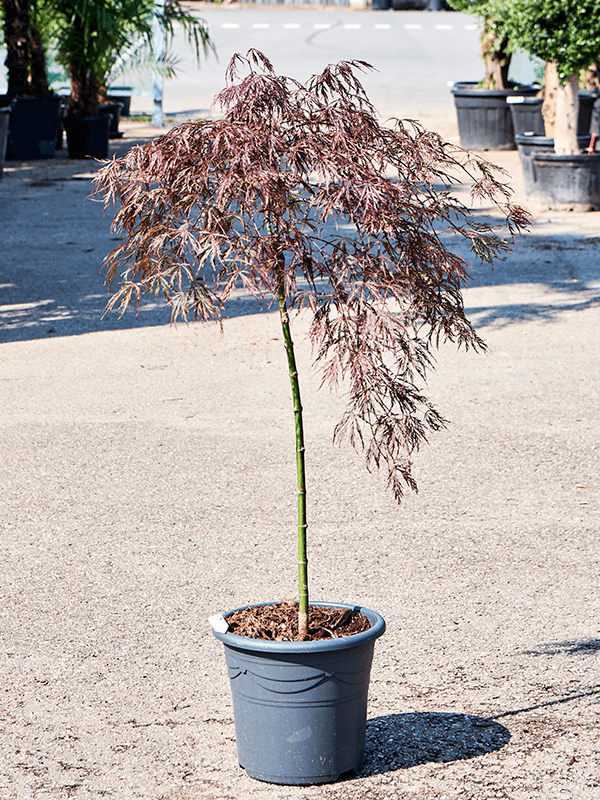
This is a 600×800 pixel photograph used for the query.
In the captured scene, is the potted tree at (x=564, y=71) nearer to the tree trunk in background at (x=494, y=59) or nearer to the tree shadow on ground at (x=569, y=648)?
the tree trunk in background at (x=494, y=59)

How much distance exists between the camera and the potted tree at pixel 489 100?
19109 millimetres

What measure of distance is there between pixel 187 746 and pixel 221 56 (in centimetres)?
3722

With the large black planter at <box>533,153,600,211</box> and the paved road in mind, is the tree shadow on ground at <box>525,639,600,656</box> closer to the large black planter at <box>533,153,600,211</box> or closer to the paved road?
the large black planter at <box>533,153,600,211</box>

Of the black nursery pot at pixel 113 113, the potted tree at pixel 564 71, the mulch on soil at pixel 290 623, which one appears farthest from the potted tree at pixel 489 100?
the mulch on soil at pixel 290 623

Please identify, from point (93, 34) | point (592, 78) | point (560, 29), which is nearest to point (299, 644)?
point (560, 29)

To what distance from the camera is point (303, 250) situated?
3.07m

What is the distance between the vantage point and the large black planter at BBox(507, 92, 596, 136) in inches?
713

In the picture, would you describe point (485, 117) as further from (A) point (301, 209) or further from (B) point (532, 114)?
(A) point (301, 209)

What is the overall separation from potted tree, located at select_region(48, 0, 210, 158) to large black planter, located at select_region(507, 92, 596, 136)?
5.69m

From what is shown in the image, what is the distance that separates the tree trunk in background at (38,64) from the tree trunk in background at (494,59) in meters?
8.41

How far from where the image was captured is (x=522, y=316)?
967 centimetres

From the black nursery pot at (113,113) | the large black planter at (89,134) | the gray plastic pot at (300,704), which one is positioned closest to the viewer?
the gray plastic pot at (300,704)

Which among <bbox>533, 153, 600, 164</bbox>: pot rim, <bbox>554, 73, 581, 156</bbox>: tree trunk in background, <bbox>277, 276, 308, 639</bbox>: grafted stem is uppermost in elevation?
<bbox>554, 73, 581, 156</bbox>: tree trunk in background

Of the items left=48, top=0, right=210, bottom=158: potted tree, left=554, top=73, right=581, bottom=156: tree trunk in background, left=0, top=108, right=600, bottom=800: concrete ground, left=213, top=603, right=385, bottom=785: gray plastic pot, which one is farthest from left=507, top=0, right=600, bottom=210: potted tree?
left=213, top=603, right=385, bottom=785: gray plastic pot
